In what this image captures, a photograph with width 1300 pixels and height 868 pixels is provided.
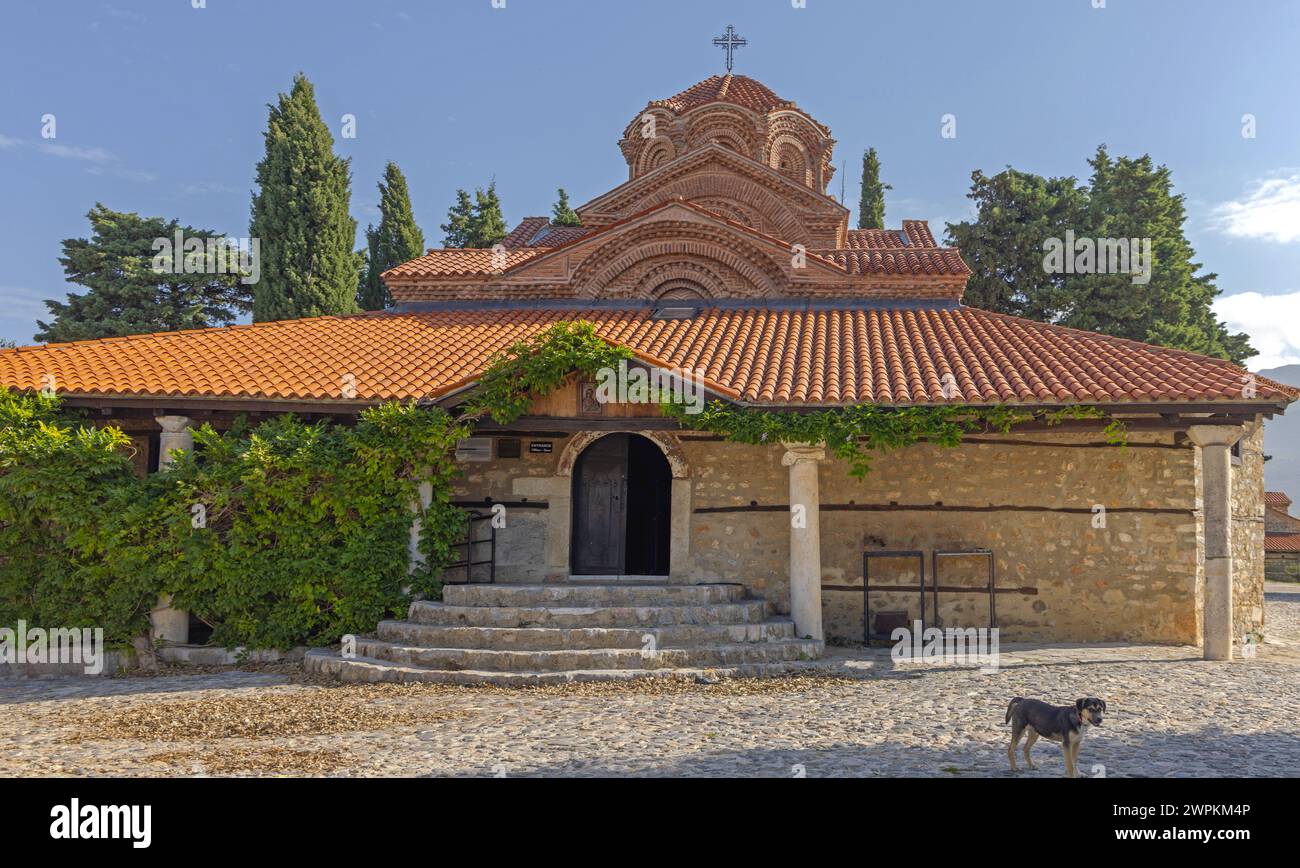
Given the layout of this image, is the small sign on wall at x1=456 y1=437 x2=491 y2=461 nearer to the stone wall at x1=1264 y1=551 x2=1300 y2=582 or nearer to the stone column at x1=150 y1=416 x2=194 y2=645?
the stone column at x1=150 y1=416 x2=194 y2=645

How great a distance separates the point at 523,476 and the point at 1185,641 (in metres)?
8.15

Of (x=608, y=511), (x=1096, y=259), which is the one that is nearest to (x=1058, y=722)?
(x=608, y=511)

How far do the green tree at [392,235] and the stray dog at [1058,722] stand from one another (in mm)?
22998

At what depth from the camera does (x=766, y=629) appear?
29.7 ft

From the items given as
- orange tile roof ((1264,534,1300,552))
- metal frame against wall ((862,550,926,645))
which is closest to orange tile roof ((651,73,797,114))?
metal frame against wall ((862,550,926,645))

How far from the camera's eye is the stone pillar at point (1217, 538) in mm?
8930

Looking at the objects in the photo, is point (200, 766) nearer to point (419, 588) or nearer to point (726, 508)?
point (419, 588)

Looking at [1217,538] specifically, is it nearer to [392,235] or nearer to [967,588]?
[967,588]

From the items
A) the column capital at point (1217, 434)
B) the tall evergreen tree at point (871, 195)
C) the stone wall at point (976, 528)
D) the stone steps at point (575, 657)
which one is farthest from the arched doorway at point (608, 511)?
the tall evergreen tree at point (871, 195)

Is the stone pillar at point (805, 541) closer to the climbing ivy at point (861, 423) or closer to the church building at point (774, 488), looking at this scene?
the church building at point (774, 488)

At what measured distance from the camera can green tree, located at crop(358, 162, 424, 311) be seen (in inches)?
1004

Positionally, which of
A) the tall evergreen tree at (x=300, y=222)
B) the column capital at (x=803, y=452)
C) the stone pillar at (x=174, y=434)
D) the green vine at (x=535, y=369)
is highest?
the tall evergreen tree at (x=300, y=222)

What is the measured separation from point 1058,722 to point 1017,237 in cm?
2048
